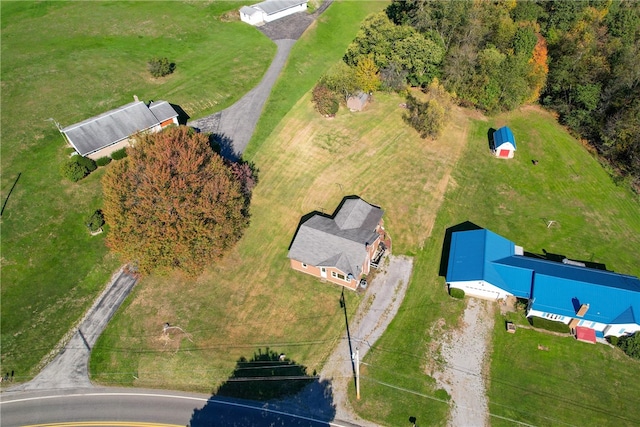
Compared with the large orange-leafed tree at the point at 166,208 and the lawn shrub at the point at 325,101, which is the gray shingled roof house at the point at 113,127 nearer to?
the large orange-leafed tree at the point at 166,208

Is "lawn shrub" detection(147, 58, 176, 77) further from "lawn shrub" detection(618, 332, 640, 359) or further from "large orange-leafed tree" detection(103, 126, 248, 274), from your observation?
"lawn shrub" detection(618, 332, 640, 359)

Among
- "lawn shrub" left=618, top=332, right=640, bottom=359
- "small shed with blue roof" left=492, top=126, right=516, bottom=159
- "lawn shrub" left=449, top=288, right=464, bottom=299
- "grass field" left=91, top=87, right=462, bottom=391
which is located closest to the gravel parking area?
"lawn shrub" left=449, top=288, right=464, bottom=299

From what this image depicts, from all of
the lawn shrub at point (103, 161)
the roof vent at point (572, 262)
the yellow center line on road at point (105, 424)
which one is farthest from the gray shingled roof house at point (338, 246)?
the lawn shrub at point (103, 161)

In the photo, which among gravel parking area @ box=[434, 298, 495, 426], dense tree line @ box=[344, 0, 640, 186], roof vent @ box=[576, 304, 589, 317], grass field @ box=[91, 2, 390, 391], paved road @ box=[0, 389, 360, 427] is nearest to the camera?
paved road @ box=[0, 389, 360, 427]

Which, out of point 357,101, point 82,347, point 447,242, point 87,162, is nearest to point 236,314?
point 82,347

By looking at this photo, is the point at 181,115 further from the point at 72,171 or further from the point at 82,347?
the point at 82,347
